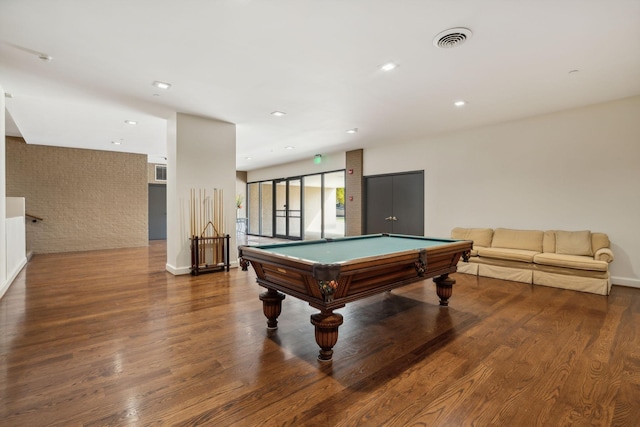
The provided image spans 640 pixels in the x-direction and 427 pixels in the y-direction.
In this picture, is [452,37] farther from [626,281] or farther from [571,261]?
[626,281]

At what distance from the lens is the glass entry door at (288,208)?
1052cm

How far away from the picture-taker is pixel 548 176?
512 cm

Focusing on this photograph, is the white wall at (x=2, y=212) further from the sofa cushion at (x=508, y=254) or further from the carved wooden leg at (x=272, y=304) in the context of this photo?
the sofa cushion at (x=508, y=254)

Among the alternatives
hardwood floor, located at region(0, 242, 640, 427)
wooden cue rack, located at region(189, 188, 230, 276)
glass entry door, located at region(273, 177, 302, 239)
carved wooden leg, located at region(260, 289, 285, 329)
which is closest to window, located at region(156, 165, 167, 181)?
glass entry door, located at region(273, 177, 302, 239)

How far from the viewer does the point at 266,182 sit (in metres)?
11.8

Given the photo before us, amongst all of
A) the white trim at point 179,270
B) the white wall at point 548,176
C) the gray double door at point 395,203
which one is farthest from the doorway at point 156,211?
the white wall at point 548,176

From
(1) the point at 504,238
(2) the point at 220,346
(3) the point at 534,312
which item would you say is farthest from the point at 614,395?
(1) the point at 504,238

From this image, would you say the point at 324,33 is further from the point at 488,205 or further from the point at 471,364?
the point at 488,205

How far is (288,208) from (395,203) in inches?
180

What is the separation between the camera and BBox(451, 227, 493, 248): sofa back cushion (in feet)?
18.2

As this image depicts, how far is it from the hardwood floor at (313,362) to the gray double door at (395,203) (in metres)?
3.22

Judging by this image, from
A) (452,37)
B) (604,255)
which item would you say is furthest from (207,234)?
(604,255)

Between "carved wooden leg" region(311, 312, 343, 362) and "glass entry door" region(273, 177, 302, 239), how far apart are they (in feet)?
26.5

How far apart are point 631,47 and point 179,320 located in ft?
17.3
